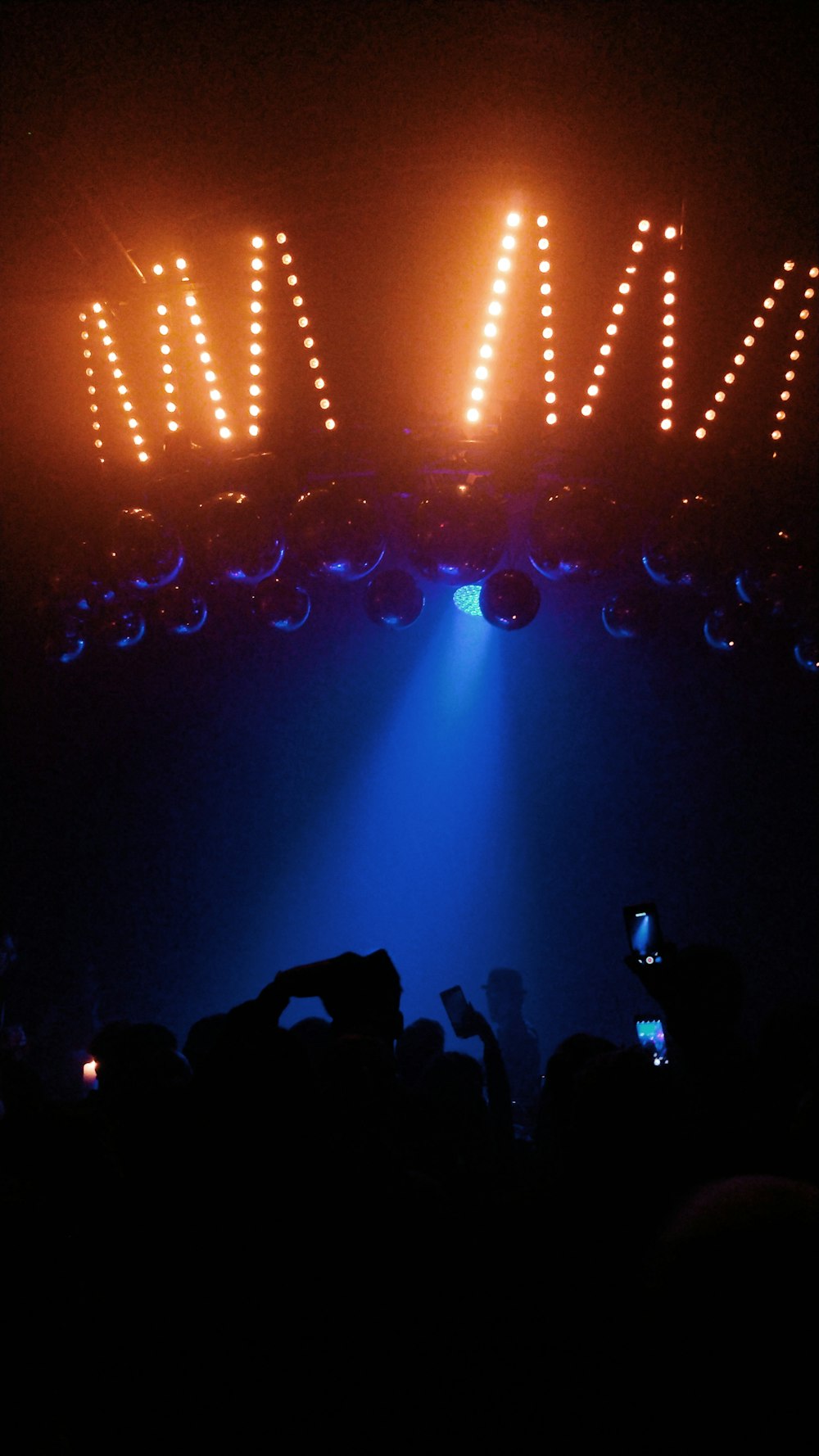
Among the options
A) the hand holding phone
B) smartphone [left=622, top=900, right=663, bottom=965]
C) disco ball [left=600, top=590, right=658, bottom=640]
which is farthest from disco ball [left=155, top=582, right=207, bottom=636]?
smartphone [left=622, top=900, right=663, bottom=965]

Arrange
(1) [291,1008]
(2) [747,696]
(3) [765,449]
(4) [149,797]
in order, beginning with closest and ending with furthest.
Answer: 1. (3) [765,449]
2. (2) [747,696]
3. (4) [149,797]
4. (1) [291,1008]

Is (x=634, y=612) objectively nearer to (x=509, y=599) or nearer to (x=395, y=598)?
(x=509, y=599)

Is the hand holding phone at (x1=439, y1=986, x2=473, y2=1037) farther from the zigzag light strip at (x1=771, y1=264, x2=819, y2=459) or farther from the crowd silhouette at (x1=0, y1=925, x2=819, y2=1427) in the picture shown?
the zigzag light strip at (x1=771, y1=264, x2=819, y2=459)

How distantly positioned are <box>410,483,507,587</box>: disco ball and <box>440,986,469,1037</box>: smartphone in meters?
1.74

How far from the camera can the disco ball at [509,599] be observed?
4.20 meters

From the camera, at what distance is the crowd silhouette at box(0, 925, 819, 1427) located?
1.13 m

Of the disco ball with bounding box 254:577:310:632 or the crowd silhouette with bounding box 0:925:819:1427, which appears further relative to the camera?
the disco ball with bounding box 254:577:310:632

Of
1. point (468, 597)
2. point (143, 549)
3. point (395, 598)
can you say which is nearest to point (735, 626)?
point (468, 597)

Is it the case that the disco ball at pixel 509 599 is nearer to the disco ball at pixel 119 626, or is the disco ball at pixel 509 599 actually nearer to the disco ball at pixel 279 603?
the disco ball at pixel 279 603

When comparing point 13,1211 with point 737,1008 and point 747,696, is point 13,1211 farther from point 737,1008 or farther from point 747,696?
point 747,696

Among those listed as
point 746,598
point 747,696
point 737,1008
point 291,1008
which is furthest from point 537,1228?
point 291,1008

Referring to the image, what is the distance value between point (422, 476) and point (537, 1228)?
2.96m

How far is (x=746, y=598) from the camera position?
4.35 meters

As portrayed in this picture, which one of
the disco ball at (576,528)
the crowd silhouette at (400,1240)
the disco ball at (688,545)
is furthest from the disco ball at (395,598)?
the crowd silhouette at (400,1240)
